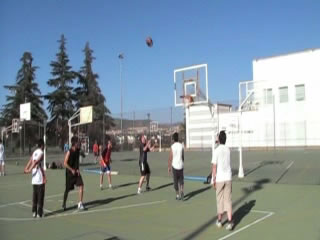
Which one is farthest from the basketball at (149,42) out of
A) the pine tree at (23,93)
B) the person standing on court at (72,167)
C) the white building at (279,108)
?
the pine tree at (23,93)

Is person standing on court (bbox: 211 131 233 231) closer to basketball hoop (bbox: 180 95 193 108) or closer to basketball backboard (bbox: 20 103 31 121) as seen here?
→ basketball hoop (bbox: 180 95 193 108)

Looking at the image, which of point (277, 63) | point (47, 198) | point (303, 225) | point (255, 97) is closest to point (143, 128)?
point (255, 97)

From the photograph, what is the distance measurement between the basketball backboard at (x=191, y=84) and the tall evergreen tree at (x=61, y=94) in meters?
50.3

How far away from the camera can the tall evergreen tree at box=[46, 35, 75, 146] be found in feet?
230

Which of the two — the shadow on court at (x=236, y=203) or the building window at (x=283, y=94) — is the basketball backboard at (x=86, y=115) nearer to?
the shadow on court at (x=236, y=203)

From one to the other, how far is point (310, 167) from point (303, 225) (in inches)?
544

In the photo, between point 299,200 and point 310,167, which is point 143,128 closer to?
point 310,167

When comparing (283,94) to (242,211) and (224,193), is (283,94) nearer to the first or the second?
(242,211)

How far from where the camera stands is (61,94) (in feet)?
230

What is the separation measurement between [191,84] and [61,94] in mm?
52198

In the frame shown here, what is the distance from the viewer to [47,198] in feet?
46.5

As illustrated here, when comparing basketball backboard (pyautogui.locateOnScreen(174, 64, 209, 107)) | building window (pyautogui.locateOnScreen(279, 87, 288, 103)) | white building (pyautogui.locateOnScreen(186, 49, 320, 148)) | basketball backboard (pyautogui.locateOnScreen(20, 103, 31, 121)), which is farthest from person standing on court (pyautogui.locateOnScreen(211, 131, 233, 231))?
building window (pyautogui.locateOnScreen(279, 87, 288, 103))

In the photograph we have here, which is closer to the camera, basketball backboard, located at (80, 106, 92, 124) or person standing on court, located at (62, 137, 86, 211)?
person standing on court, located at (62, 137, 86, 211)

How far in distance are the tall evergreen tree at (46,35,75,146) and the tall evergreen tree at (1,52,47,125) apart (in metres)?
2.00
